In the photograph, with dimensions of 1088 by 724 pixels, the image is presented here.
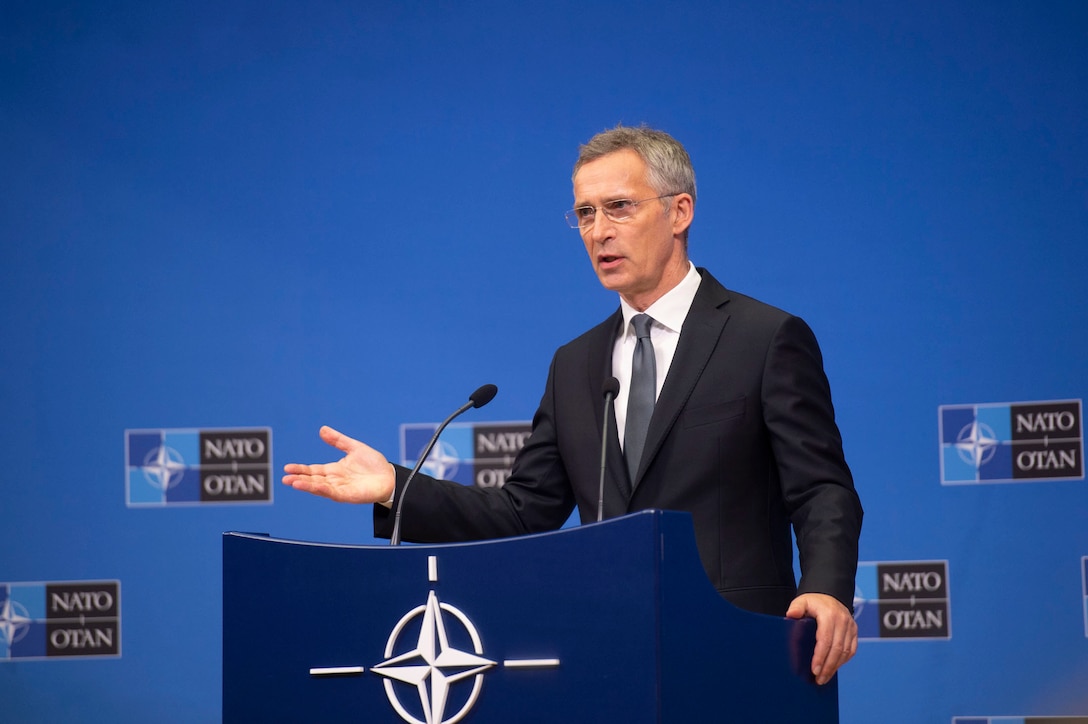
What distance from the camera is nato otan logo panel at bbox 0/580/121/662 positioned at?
3.52 meters

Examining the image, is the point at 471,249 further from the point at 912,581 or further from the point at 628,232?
the point at 912,581

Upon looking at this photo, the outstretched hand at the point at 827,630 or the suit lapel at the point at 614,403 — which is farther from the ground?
A: the suit lapel at the point at 614,403

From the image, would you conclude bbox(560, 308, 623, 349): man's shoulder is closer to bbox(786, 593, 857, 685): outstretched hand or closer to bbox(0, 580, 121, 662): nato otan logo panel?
bbox(786, 593, 857, 685): outstretched hand

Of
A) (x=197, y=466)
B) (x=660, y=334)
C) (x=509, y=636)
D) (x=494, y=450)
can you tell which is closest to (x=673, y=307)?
(x=660, y=334)

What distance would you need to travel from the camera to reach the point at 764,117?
3.36 m

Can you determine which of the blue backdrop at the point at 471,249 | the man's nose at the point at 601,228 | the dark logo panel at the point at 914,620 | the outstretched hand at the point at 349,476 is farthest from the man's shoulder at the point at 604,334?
the dark logo panel at the point at 914,620

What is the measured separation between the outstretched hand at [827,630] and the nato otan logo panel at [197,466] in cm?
222

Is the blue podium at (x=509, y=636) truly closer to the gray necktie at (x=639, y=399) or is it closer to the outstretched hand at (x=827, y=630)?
the outstretched hand at (x=827, y=630)

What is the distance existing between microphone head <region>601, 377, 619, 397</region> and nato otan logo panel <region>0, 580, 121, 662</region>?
2.27 m

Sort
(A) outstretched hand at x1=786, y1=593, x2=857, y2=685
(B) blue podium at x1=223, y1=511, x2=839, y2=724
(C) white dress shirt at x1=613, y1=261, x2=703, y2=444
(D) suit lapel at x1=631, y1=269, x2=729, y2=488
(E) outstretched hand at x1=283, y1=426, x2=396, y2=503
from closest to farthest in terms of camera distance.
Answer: (B) blue podium at x1=223, y1=511, x2=839, y2=724, (A) outstretched hand at x1=786, y1=593, x2=857, y2=685, (E) outstretched hand at x1=283, y1=426, x2=396, y2=503, (D) suit lapel at x1=631, y1=269, x2=729, y2=488, (C) white dress shirt at x1=613, y1=261, x2=703, y2=444

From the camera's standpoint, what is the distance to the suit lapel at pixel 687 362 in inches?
76.5

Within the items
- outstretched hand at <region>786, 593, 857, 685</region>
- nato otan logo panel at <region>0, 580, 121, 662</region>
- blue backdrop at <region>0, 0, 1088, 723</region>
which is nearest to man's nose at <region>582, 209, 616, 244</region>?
outstretched hand at <region>786, 593, 857, 685</region>

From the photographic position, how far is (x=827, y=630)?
1.56 metres

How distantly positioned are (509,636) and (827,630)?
461mm
